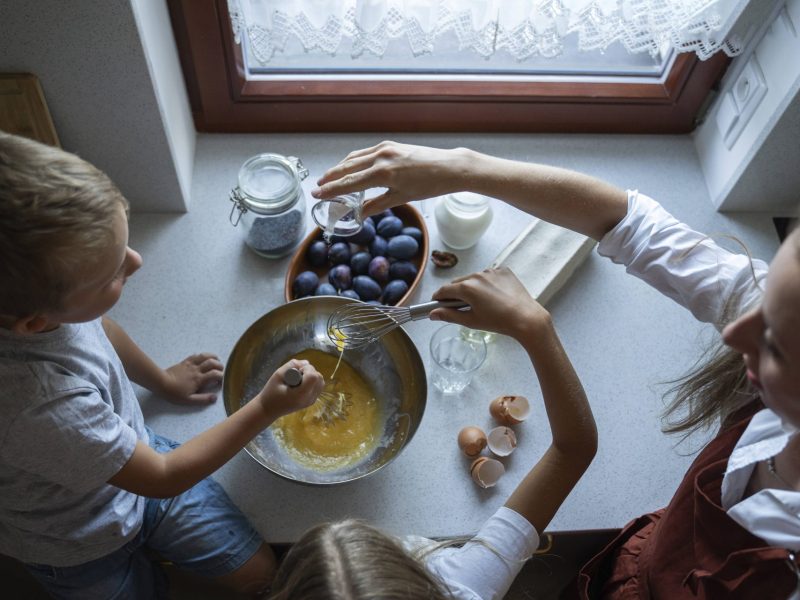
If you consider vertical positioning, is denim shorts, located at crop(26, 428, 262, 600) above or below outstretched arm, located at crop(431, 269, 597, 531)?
below

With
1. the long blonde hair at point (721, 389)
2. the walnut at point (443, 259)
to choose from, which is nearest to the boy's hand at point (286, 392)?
the walnut at point (443, 259)

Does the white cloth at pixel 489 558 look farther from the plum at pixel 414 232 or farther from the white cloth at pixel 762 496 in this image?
the plum at pixel 414 232

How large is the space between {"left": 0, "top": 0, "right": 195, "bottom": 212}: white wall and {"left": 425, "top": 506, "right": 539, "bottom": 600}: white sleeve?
0.67 meters

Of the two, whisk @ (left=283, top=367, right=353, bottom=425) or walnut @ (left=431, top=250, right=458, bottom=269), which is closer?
whisk @ (left=283, top=367, right=353, bottom=425)

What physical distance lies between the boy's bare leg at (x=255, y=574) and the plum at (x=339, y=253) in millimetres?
397

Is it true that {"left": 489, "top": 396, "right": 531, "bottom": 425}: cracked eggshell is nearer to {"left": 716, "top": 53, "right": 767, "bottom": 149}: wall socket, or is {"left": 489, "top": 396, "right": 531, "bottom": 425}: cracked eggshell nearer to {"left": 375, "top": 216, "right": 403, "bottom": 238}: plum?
{"left": 375, "top": 216, "right": 403, "bottom": 238}: plum

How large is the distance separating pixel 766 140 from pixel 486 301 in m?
0.55

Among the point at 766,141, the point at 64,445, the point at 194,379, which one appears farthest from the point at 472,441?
the point at 766,141

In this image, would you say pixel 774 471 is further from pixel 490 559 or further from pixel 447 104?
pixel 447 104

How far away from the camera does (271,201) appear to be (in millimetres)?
961

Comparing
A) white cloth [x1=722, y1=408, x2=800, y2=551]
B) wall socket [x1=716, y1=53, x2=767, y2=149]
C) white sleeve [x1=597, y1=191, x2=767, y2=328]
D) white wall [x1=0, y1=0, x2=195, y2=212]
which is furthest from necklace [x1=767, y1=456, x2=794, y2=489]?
white wall [x1=0, y1=0, x2=195, y2=212]

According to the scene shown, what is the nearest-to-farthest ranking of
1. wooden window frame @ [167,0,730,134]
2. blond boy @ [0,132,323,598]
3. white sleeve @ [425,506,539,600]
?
blond boy @ [0,132,323,598] → white sleeve @ [425,506,539,600] → wooden window frame @ [167,0,730,134]

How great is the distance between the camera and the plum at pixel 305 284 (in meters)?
0.99

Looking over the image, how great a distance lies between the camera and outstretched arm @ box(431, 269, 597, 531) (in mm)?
799
